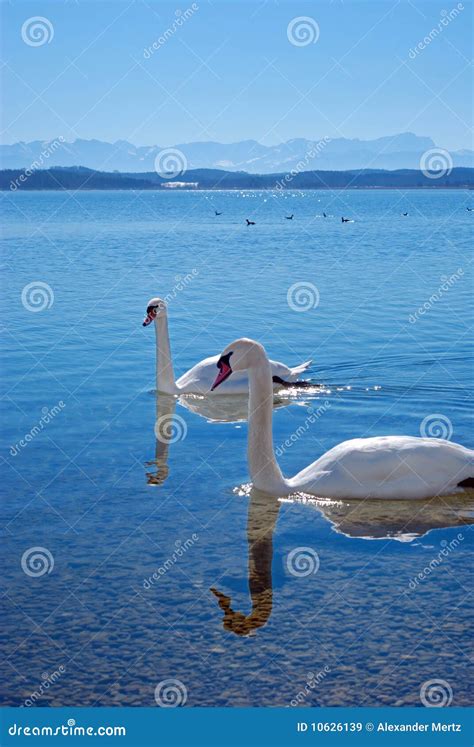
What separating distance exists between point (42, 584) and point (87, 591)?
428 millimetres

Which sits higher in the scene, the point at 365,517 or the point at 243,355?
the point at 243,355

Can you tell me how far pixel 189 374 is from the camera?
15766 millimetres

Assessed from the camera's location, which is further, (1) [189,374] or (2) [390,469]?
(1) [189,374]

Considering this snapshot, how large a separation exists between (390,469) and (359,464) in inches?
11.7

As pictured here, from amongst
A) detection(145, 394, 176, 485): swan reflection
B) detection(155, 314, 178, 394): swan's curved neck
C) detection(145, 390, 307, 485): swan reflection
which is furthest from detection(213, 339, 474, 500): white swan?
detection(155, 314, 178, 394): swan's curved neck

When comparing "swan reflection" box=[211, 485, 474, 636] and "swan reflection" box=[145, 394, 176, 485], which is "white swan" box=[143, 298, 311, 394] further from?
"swan reflection" box=[211, 485, 474, 636]

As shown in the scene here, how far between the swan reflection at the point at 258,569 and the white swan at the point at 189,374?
178 inches

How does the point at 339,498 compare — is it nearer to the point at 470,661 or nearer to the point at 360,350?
the point at 470,661

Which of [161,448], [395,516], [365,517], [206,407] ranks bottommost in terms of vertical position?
[161,448]

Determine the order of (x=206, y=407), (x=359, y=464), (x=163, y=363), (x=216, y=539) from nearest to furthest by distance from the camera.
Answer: (x=216, y=539) < (x=359, y=464) < (x=206, y=407) < (x=163, y=363)

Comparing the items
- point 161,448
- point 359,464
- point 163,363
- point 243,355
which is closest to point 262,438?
point 243,355

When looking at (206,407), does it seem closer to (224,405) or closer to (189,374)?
(224,405)

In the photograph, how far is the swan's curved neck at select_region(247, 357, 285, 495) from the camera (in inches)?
413

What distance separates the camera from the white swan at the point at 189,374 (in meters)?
15.3
